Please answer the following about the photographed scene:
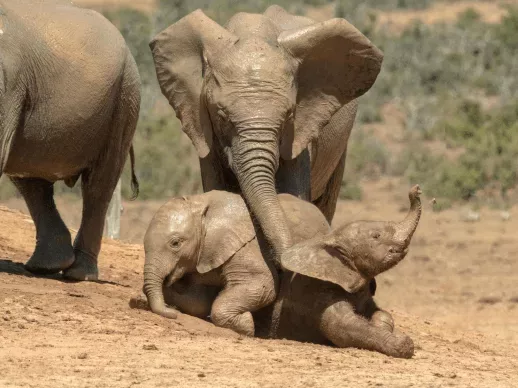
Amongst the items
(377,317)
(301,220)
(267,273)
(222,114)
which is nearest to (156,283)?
(267,273)

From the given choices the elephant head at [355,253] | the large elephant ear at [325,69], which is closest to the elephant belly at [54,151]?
the large elephant ear at [325,69]

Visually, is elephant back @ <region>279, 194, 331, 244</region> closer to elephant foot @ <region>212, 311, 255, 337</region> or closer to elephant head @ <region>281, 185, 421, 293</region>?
elephant head @ <region>281, 185, 421, 293</region>

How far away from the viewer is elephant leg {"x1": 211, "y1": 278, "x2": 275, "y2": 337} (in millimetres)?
8102

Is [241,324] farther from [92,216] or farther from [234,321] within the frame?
[92,216]

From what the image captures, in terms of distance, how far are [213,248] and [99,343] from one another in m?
0.98

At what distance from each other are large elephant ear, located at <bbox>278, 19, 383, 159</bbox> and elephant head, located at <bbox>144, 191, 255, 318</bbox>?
853mm

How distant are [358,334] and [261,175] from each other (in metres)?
1.05

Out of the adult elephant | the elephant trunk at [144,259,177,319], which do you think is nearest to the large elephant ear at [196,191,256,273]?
the adult elephant

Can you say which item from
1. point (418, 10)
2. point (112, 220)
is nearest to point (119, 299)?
point (112, 220)

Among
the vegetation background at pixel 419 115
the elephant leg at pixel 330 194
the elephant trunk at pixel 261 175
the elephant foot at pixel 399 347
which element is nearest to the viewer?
the elephant foot at pixel 399 347

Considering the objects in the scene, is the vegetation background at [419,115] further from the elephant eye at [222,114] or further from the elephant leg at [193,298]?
the elephant leg at [193,298]

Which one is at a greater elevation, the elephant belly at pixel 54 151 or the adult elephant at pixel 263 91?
the adult elephant at pixel 263 91

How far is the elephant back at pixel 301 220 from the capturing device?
27.7ft

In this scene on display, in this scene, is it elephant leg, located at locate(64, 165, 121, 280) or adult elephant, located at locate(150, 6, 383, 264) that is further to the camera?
elephant leg, located at locate(64, 165, 121, 280)
